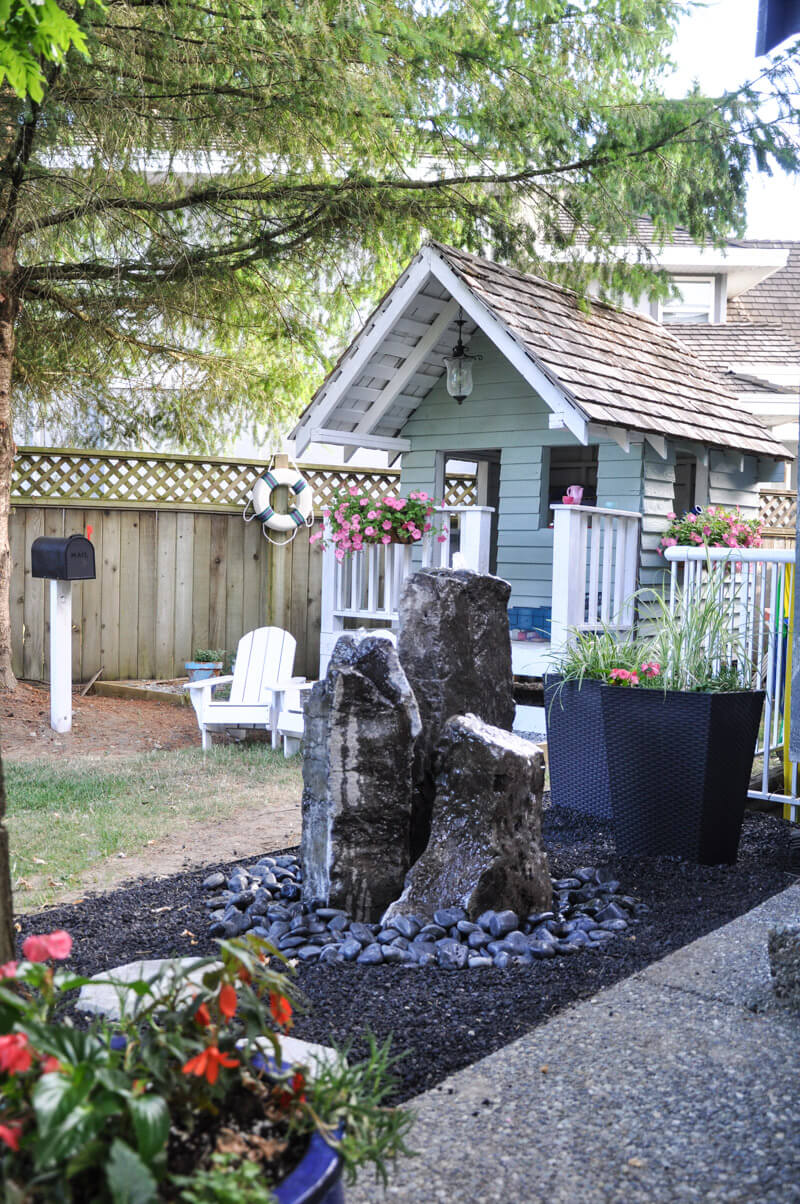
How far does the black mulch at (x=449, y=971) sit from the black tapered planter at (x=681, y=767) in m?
0.10

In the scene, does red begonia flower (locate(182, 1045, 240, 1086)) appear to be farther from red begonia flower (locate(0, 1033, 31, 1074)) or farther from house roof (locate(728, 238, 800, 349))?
house roof (locate(728, 238, 800, 349))

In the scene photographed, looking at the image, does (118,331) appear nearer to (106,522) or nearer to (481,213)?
(106,522)

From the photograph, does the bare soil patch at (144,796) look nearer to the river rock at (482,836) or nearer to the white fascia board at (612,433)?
the river rock at (482,836)

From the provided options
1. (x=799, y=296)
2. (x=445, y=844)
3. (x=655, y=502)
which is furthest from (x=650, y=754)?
(x=799, y=296)

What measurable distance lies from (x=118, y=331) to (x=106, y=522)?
1.81 meters

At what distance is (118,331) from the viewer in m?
8.97

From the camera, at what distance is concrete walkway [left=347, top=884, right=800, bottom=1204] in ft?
6.60

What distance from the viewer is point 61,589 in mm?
7828

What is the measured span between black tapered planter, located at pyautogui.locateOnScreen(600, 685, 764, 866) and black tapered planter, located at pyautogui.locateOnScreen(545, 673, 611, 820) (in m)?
0.63

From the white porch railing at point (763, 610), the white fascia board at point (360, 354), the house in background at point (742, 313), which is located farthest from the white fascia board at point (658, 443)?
the house in background at point (742, 313)

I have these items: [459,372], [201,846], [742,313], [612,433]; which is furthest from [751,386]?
[201,846]

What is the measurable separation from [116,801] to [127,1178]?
4672 mm

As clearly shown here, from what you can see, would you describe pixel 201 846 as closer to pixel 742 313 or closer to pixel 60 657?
pixel 60 657

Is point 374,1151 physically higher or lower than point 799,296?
lower
